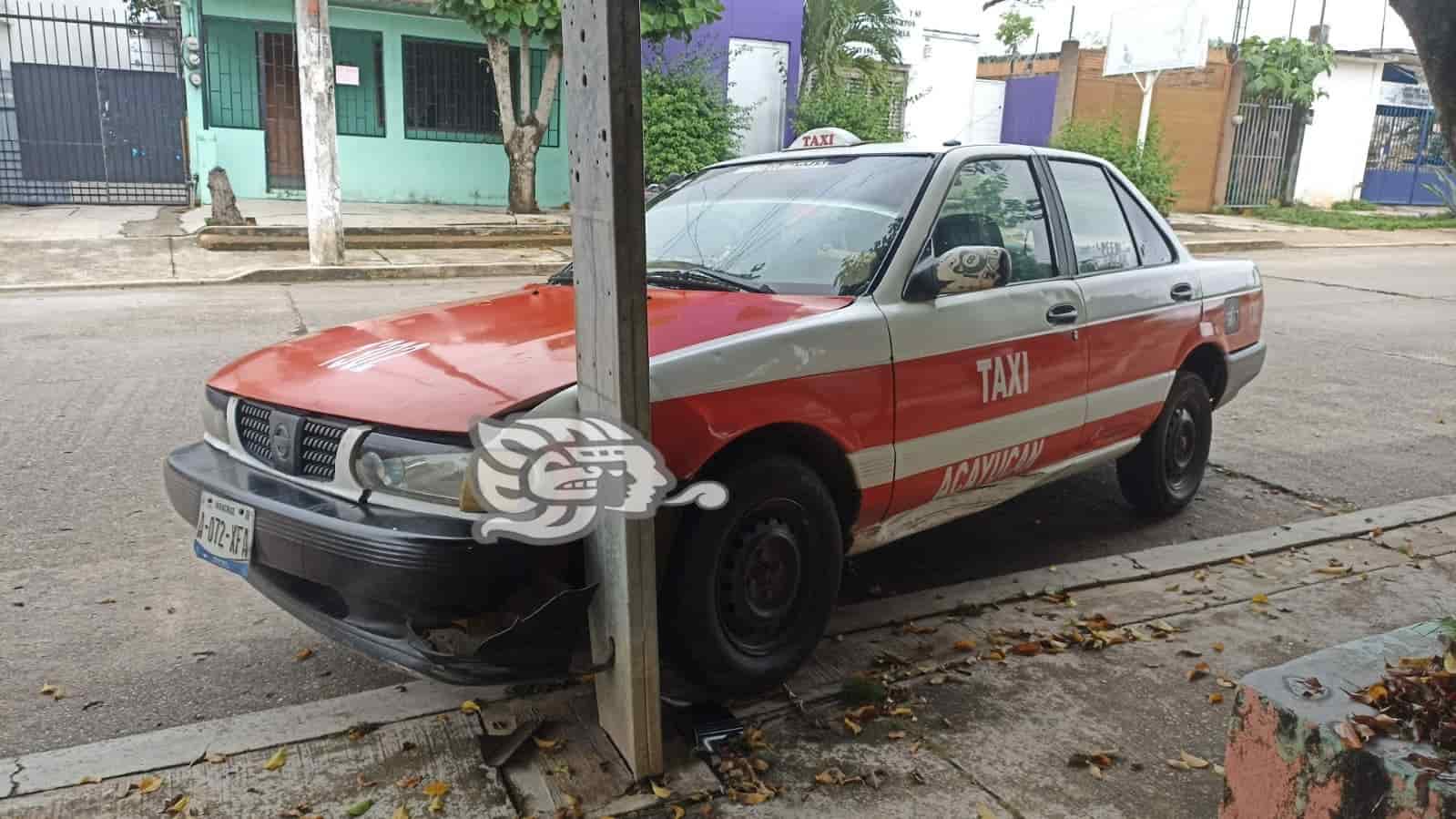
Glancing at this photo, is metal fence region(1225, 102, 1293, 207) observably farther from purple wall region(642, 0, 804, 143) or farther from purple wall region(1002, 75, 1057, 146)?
purple wall region(642, 0, 804, 143)

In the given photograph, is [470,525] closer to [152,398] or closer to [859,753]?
[859,753]

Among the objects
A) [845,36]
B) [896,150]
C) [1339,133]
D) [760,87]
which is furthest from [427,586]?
[1339,133]

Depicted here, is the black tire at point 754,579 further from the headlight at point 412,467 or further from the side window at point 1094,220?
the side window at point 1094,220

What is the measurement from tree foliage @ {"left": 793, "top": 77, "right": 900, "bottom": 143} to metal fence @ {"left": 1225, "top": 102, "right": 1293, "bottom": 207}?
1071 cm

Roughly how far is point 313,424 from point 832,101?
53.7 ft

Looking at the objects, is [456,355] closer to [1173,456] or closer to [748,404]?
[748,404]

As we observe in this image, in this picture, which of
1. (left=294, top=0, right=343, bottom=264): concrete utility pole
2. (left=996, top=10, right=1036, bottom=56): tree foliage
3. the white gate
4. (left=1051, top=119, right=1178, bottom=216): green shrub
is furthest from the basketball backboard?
(left=294, top=0, right=343, bottom=264): concrete utility pole

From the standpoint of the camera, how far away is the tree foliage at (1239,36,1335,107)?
2373cm

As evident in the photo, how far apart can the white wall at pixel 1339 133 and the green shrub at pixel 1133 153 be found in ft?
26.2

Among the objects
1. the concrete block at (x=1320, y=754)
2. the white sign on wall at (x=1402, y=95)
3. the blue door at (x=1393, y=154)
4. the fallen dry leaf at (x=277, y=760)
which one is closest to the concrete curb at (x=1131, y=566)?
the concrete block at (x=1320, y=754)

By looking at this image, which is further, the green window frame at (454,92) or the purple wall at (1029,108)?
the purple wall at (1029,108)

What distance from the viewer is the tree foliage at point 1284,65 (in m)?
23.7

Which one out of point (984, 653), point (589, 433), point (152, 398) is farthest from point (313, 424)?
point (152, 398)

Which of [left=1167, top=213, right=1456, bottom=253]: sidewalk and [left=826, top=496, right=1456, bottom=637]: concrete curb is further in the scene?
[left=1167, top=213, right=1456, bottom=253]: sidewalk
